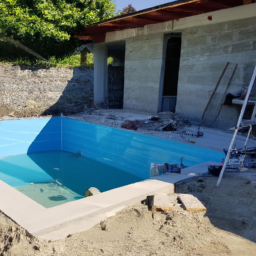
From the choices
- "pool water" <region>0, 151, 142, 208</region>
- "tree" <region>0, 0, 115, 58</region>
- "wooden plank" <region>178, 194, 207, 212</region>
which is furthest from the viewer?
"tree" <region>0, 0, 115, 58</region>

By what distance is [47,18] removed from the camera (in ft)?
37.8

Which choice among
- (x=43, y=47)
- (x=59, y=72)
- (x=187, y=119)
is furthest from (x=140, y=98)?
(x=43, y=47)

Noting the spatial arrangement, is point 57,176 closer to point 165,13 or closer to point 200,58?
point 200,58

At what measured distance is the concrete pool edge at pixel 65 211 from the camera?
247cm

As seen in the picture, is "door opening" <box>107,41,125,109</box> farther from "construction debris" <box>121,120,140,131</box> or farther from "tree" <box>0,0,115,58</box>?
"construction debris" <box>121,120,140,131</box>

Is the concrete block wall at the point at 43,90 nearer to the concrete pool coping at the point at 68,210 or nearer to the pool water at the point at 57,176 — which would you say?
the pool water at the point at 57,176

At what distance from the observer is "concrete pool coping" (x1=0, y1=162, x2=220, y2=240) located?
2480 millimetres

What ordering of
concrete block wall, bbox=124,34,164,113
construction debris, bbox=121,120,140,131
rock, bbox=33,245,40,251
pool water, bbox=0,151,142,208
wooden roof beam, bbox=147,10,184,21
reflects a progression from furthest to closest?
1. concrete block wall, bbox=124,34,164,113
2. construction debris, bbox=121,120,140,131
3. wooden roof beam, bbox=147,10,184,21
4. pool water, bbox=0,151,142,208
5. rock, bbox=33,245,40,251

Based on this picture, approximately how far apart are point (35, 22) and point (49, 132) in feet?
16.4

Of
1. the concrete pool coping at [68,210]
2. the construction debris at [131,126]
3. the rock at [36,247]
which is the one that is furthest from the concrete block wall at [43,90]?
the rock at [36,247]

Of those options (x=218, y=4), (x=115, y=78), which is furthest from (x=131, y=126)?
(x=115, y=78)

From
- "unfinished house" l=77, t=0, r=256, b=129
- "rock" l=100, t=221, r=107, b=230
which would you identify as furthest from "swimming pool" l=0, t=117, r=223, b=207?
"rock" l=100, t=221, r=107, b=230

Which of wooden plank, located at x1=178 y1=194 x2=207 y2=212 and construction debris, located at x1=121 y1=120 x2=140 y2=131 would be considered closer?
wooden plank, located at x1=178 y1=194 x2=207 y2=212

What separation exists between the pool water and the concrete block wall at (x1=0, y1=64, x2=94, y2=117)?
3343mm
